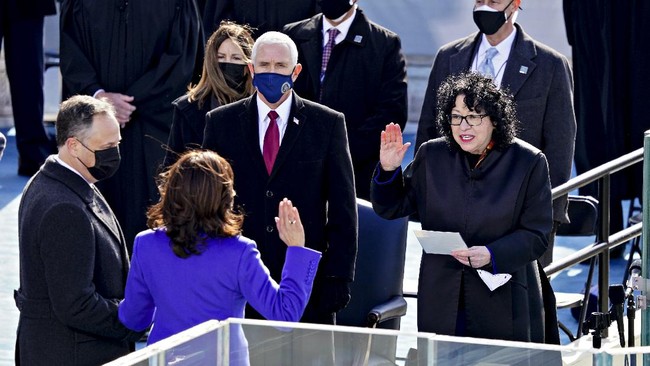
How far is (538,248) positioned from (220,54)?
2160mm

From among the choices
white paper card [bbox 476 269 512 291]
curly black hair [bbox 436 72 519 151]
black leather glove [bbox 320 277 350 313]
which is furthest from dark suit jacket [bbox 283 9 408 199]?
white paper card [bbox 476 269 512 291]

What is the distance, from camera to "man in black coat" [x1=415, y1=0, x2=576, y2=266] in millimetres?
7348

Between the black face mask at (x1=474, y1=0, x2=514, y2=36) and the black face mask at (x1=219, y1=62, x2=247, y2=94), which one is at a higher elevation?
the black face mask at (x1=474, y1=0, x2=514, y2=36)

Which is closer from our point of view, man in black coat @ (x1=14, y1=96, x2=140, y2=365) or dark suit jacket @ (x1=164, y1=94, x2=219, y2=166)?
man in black coat @ (x1=14, y1=96, x2=140, y2=365)

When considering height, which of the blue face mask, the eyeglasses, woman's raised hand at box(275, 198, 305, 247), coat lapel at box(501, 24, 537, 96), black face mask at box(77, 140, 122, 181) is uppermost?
coat lapel at box(501, 24, 537, 96)

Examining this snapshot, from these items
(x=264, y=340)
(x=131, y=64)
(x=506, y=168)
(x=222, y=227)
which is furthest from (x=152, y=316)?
(x=131, y=64)

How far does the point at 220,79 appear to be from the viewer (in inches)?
283

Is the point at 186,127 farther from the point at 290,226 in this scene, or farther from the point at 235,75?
the point at 290,226

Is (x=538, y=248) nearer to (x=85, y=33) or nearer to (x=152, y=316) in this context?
(x=152, y=316)

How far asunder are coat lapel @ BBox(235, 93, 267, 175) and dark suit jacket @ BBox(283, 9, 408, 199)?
1.65 metres

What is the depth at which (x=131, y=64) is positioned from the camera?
27.4 ft

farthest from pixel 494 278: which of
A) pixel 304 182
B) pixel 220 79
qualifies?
pixel 220 79

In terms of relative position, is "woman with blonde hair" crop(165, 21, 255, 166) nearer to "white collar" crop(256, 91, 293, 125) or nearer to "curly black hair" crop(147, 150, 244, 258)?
"white collar" crop(256, 91, 293, 125)

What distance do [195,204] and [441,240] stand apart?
1120 millimetres
